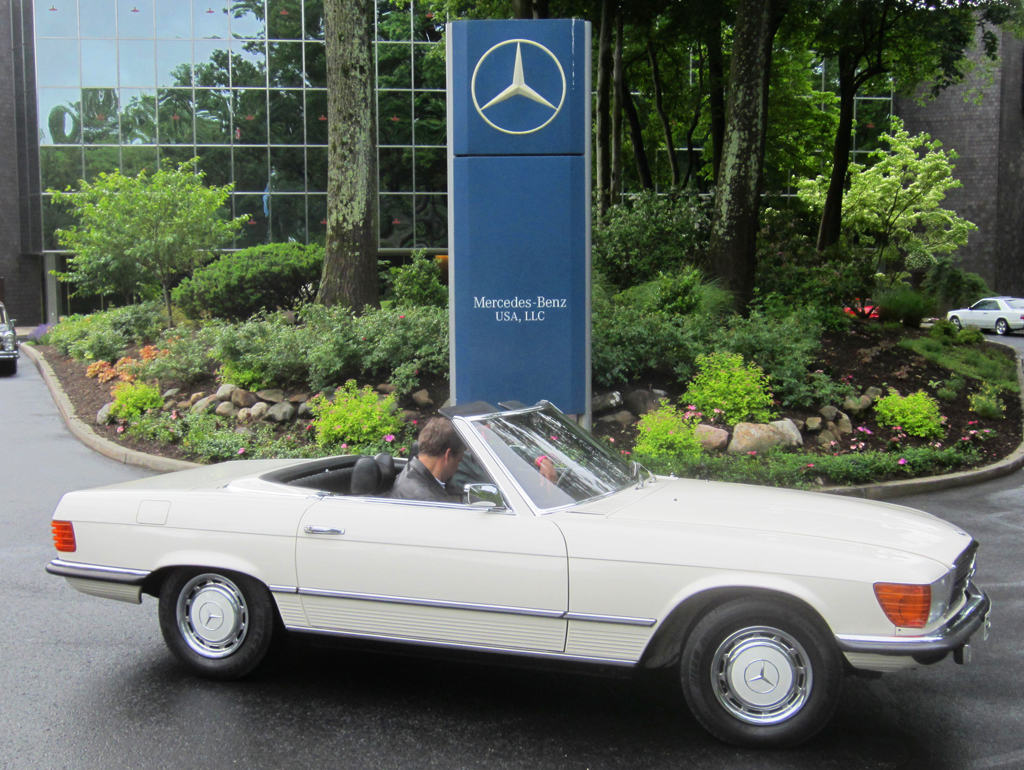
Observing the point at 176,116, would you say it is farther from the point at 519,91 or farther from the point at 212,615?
the point at 212,615

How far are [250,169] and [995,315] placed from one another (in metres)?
28.6

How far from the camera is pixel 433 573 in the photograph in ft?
13.3

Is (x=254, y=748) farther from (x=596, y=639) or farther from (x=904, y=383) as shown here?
(x=904, y=383)

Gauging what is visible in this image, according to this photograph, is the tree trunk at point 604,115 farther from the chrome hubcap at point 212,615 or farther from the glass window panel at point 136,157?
the glass window panel at point 136,157

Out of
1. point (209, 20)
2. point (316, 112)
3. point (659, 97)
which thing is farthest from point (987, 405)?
point (209, 20)

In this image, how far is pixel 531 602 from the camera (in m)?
3.90

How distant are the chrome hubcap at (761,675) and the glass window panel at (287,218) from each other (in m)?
33.1

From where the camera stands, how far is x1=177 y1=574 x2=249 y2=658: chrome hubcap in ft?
14.6

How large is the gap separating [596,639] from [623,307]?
8.99 m

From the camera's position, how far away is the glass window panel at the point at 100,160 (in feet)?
113

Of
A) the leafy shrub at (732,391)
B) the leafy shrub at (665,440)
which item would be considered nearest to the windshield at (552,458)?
the leafy shrub at (665,440)

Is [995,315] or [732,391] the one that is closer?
[732,391]

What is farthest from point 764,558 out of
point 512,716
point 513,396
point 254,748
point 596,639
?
point 513,396

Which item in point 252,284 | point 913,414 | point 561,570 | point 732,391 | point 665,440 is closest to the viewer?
point 561,570
